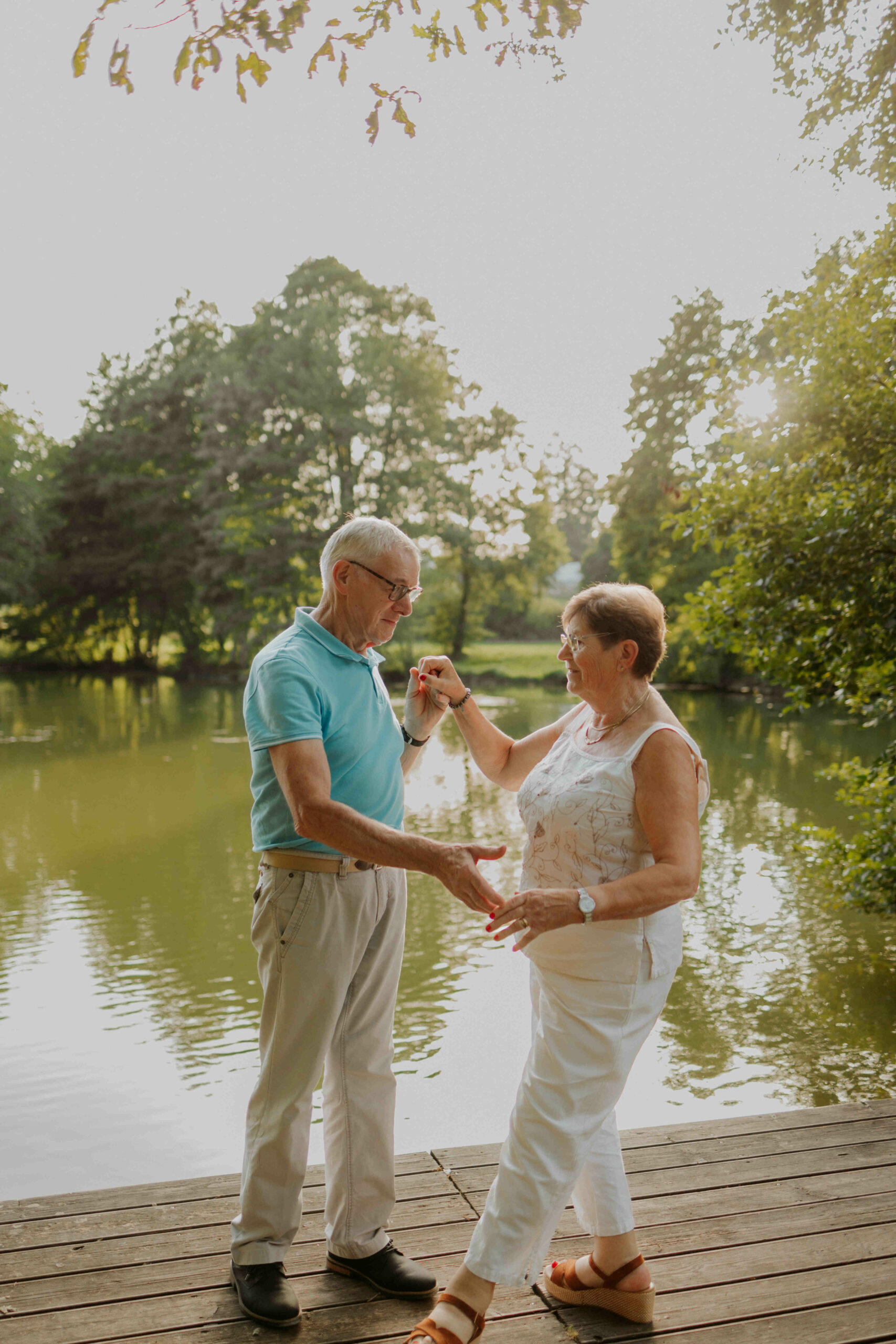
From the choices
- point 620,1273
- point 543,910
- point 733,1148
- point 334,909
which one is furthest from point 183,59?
point 733,1148

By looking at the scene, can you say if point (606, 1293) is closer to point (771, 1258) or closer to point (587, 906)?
point (771, 1258)

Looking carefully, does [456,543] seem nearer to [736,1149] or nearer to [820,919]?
[820,919]

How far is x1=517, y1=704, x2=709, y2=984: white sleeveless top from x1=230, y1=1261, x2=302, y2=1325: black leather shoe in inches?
32.7

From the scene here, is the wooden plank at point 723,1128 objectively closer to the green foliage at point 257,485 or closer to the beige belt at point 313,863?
the beige belt at point 313,863

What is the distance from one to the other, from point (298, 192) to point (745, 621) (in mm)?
27805

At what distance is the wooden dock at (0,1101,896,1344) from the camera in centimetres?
214

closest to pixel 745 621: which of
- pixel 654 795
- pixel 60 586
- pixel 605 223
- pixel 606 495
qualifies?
pixel 654 795

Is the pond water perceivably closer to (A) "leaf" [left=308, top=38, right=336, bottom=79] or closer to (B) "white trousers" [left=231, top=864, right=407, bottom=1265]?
(B) "white trousers" [left=231, top=864, right=407, bottom=1265]

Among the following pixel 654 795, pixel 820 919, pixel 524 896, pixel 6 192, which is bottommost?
pixel 820 919

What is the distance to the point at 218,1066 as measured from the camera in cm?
528

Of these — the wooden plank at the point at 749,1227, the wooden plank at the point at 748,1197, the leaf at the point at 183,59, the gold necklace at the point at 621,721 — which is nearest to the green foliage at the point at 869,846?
the wooden plank at the point at 748,1197

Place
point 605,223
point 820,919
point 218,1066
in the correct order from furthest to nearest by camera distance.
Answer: point 605,223, point 820,919, point 218,1066

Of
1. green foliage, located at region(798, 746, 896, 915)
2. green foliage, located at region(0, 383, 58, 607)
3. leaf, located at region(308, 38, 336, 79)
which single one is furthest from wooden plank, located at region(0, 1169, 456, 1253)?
green foliage, located at region(0, 383, 58, 607)

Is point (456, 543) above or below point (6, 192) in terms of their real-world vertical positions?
below
